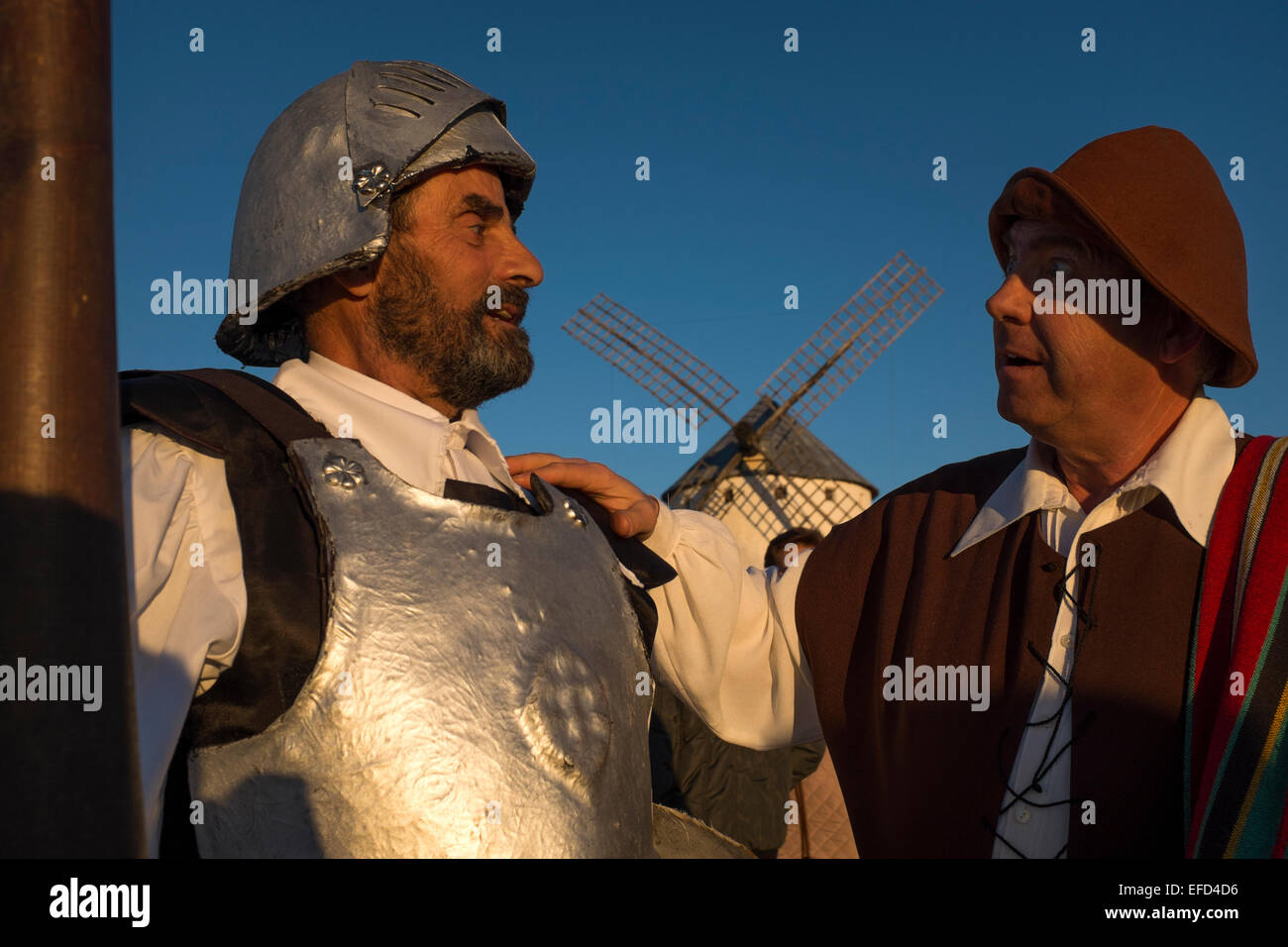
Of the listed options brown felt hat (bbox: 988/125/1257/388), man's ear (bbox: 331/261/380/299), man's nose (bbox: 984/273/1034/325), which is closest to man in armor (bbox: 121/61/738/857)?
man's ear (bbox: 331/261/380/299)

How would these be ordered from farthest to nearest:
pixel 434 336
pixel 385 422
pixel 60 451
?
pixel 434 336
pixel 385 422
pixel 60 451

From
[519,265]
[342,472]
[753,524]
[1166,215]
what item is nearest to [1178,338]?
[1166,215]

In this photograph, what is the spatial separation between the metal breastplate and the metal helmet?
0.52m

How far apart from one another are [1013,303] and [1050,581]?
2.44 feet

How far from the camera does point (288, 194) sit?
Answer: 2451 millimetres

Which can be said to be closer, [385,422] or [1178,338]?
[385,422]

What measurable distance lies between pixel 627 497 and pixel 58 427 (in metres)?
1.99

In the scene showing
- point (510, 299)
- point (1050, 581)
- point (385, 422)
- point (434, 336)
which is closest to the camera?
point (385, 422)

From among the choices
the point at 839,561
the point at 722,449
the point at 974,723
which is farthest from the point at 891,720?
the point at 722,449

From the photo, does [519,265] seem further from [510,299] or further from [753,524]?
[753,524]

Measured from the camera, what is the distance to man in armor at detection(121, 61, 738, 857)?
185cm

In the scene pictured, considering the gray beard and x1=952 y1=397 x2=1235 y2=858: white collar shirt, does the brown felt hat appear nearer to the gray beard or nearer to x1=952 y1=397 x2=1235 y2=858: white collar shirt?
x1=952 y1=397 x2=1235 y2=858: white collar shirt

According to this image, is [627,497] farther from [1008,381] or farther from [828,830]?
[828,830]

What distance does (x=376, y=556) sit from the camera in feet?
6.59
